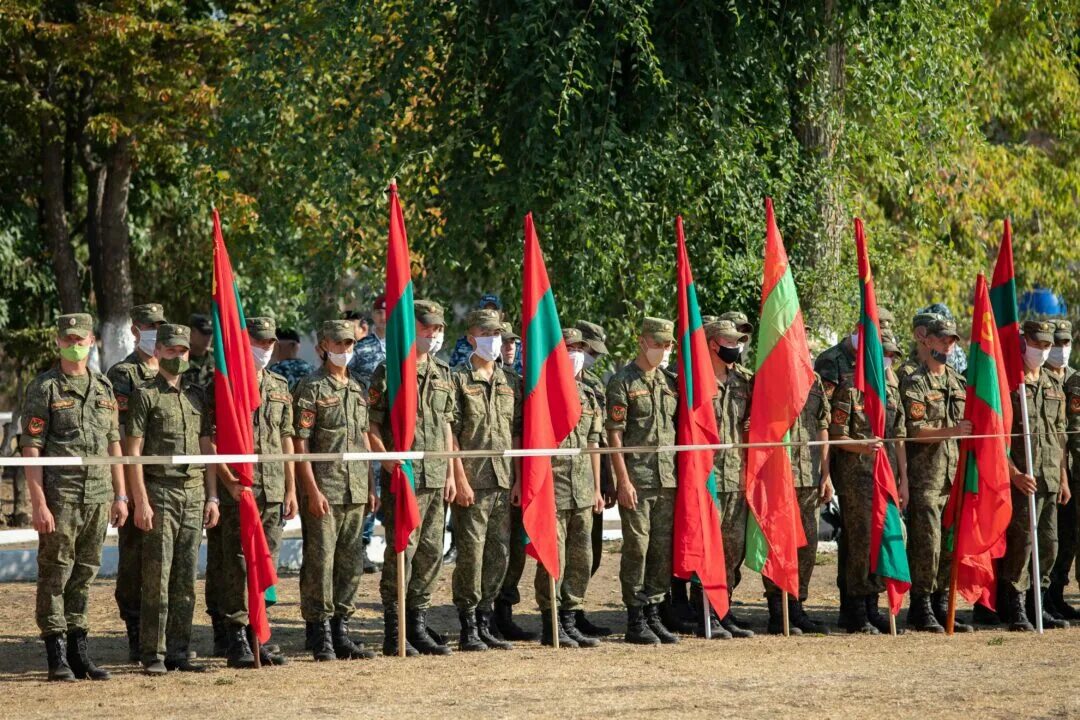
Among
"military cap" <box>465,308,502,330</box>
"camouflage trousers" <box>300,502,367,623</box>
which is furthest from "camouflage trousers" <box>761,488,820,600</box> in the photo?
"camouflage trousers" <box>300,502,367,623</box>

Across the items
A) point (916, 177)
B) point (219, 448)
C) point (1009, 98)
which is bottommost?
point (219, 448)

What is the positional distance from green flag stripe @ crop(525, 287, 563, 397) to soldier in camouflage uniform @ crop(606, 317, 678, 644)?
66 cm

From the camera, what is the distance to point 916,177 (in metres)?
15.0

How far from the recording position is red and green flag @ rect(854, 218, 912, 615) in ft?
34.0

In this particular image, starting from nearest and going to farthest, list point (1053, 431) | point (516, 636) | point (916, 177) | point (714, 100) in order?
1. point (516, 636)
2. point (1053, 431)
3. point (714, 100)
4. point (916, 177)

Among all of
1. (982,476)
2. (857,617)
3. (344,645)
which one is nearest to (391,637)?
(344,645)

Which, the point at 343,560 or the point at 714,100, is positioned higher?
the point at 714,100

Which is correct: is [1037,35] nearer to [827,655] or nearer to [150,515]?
[827,655]

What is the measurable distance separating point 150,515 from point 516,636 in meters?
2.68

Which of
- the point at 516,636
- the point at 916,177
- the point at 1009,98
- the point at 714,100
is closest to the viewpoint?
the point at 516,636

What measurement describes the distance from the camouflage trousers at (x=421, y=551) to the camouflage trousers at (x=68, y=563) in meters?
1.66

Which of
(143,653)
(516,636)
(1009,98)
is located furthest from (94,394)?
(1009,98)

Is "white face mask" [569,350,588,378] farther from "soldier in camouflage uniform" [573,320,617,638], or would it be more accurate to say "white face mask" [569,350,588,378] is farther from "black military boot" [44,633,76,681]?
"black military boot" [44,633,76,681]

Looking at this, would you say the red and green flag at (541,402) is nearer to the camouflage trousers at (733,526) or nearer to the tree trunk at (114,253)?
the camouflage trousers at (733,526)
